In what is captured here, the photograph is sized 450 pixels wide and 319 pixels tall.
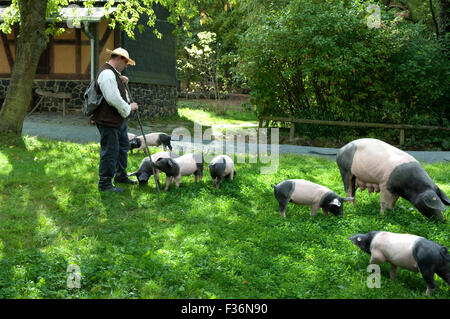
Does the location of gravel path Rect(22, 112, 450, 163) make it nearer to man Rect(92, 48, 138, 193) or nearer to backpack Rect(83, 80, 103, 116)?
man Rect(92, 48, 138, 193)

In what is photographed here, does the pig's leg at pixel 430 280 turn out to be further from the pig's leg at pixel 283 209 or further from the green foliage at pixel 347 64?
the green foliage at pixel 347 64

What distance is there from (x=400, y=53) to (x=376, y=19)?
123 centimetres

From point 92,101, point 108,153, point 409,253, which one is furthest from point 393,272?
point 92,101

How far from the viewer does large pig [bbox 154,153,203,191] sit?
6.70 meters

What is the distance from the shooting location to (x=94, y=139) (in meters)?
12.2

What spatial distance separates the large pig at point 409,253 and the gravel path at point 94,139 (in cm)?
655

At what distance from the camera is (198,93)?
30.7 metres

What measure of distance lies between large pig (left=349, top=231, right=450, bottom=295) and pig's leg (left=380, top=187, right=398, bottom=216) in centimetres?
150

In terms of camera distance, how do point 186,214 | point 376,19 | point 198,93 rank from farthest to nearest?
point 198,93 → point 376,19 → point 186,214

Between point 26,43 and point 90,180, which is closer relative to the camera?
point 90,180
